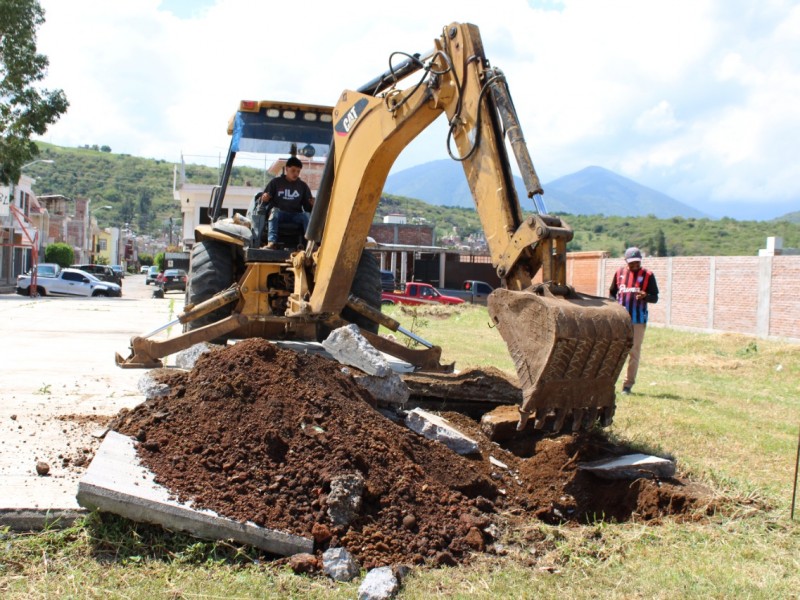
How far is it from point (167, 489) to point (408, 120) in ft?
11.3

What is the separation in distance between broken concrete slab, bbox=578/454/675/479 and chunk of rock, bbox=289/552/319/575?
2.13 metres

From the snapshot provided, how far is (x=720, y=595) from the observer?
3.53 m

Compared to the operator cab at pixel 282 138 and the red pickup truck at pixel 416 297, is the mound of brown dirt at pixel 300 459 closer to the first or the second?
the operator cab at pixel 282 138

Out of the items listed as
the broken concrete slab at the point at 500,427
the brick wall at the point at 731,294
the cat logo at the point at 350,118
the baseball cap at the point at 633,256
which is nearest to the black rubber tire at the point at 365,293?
the cat logo at the point at 350,118

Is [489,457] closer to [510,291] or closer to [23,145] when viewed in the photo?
[510,291]

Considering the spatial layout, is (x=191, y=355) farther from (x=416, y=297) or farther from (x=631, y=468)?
(x=416, y=297)

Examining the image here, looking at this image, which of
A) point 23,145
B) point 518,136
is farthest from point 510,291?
point 23,145

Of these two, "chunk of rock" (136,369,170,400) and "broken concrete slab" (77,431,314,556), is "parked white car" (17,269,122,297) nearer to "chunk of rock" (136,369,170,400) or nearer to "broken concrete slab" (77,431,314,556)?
"chunk of rock" (136,369,170,400)

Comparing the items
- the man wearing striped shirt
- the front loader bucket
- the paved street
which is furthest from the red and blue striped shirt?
the paved street

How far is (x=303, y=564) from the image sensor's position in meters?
3.81

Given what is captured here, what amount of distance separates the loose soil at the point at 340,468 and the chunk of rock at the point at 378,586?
0.87ft

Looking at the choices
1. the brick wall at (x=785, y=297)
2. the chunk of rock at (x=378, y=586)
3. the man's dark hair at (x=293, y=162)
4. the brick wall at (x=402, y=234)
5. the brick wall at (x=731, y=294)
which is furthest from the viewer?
the brick wall at (x=402, y=234)

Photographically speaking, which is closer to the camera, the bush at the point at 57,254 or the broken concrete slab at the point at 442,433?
the broken concrete slab at the point at 442,433

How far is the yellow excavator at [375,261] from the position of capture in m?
4.60
